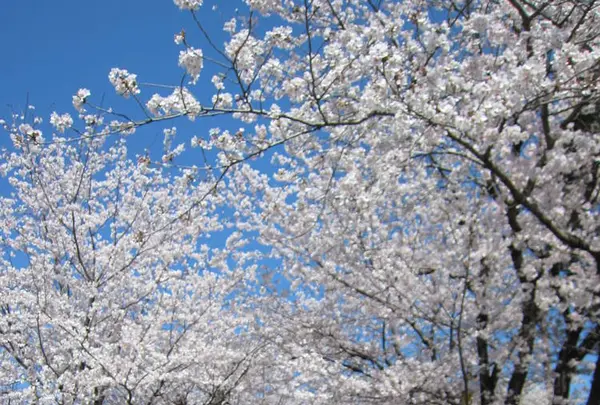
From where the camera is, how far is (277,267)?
8.81m

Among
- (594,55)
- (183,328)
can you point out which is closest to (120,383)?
(183,328)

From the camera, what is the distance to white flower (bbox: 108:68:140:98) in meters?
3.72

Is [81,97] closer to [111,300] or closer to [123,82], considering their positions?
[123,82]

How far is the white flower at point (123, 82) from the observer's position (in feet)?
12.2

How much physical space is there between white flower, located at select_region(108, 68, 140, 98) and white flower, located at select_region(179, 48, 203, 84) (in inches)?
14.5

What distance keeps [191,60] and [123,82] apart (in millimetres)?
515

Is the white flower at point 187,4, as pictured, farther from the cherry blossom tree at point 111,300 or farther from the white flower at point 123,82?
the cherry blossom tree at point 111,300

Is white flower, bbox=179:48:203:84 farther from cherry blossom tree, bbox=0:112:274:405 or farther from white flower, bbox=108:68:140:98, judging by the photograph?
cherry blossom tree, bbox=0:112:274:405

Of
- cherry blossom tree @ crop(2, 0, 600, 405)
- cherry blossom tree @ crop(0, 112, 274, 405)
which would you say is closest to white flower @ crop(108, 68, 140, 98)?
cherry blossom tree @ crop(2, 0, 600, 405)

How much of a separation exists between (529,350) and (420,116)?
333cm

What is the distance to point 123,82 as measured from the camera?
372cm

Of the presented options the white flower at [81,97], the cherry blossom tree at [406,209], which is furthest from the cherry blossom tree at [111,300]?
the white flower at [81,97]

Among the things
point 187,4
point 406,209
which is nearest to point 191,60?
point 187,4

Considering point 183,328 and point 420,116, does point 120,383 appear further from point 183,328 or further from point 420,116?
point 420,116
